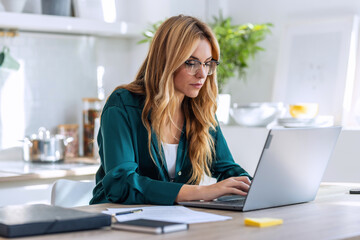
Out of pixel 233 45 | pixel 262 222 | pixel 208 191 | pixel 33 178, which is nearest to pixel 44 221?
pixel 262 222

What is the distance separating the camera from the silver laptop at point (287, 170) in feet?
5.74

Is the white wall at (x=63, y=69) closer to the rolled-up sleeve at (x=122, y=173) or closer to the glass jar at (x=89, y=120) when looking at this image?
the glass jar at (x=89, y=120)

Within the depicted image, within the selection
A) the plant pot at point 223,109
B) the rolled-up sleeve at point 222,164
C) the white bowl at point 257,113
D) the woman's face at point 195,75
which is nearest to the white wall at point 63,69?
the plant pot at point 223,109

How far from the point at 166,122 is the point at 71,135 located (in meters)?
1.81

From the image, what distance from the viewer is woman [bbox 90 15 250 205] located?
6.68ft

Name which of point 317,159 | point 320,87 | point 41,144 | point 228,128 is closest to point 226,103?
point 228,128

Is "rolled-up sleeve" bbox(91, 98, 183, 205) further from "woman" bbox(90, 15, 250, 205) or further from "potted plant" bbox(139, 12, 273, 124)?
"potted plant" bbox(139, 12, 273, 124)

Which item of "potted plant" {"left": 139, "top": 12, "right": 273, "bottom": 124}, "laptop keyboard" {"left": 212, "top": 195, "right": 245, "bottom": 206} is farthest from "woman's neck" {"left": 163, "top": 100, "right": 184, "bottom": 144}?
"potted plant" {"left": 139, "top": 12, "right": 273, "bottom": 124}

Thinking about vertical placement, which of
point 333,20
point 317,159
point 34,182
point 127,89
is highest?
point 333,20

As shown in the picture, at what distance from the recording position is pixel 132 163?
205 cm

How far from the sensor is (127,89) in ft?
7.46

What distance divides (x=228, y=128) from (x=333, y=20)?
852 mm

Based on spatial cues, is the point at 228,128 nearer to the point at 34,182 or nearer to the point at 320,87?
the point at 320,87

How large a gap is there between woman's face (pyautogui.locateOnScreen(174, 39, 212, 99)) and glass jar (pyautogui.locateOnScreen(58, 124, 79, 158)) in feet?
6.24
